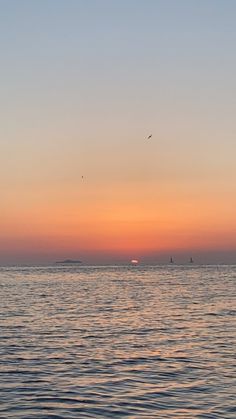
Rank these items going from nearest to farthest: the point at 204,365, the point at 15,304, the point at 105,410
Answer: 1. the point at 105,410
2. the point at 204,365
3. the point at 15,304

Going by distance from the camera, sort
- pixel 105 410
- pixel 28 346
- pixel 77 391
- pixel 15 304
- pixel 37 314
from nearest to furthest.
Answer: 1. pixel 105 410
2. pixel 77 391
3. pixel 28 346
4. pixel 37 314
5. pixel 15 304

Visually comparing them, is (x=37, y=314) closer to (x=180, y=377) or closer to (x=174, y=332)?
(x=174, y=332)

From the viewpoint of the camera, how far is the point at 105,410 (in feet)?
53.4

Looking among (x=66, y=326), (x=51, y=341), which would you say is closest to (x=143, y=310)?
(x=66, y=326)

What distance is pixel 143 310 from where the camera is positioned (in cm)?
4859

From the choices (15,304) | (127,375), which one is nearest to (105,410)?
(127,375)

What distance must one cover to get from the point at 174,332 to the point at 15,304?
26.0 m

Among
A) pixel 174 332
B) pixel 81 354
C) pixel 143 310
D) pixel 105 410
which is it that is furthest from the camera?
pixel 143 310

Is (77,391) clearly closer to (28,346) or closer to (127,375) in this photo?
(127,375)

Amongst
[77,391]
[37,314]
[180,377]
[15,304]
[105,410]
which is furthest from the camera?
[15,304]

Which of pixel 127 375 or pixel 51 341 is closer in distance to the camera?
pixel 127 375

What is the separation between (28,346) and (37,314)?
658 inches

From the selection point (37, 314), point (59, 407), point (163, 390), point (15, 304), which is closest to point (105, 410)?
point (59, 407)

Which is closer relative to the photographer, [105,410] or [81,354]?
[105,410]
